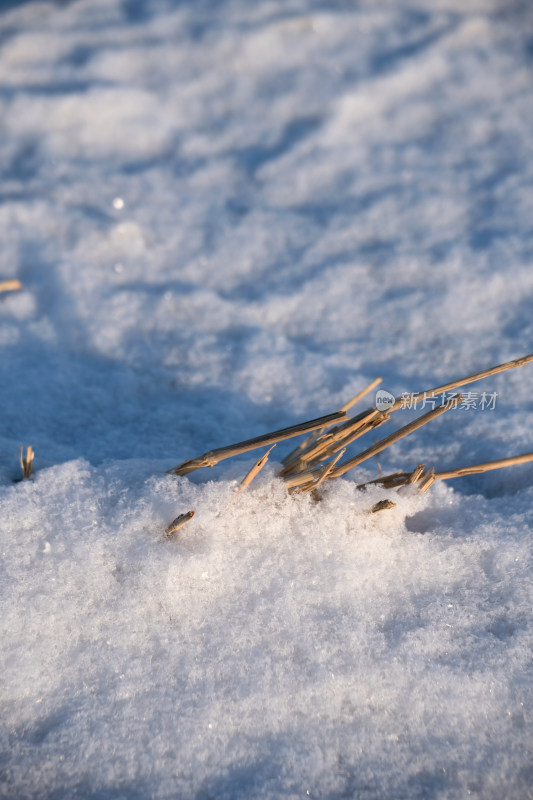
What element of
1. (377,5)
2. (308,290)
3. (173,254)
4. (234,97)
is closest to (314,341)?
(308,290)

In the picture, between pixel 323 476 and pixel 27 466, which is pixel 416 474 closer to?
pixel 323 476

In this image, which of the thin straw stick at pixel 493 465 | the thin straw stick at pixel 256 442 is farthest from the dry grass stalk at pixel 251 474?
the thin straw stick at pixel 493 465

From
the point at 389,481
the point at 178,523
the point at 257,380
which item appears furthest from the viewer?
the point at 257,380

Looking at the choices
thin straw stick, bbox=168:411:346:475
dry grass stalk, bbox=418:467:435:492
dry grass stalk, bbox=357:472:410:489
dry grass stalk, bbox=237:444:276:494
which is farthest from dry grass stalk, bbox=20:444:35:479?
dry grass stalk, bbox=418:467:435:492

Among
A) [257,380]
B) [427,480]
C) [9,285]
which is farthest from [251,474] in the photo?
[9,285]

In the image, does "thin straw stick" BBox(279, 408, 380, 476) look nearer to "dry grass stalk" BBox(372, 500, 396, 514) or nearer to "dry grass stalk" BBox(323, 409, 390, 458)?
"dry grass stalk" BBox(323, 409, 390, 458)

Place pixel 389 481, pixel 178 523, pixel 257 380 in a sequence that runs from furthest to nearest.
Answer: pixel 257 380
pixel 389 481
pixel 178 523

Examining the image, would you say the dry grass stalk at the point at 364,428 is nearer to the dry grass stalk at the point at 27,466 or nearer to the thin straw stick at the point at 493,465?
the thin straw stick at the point at 493,465
